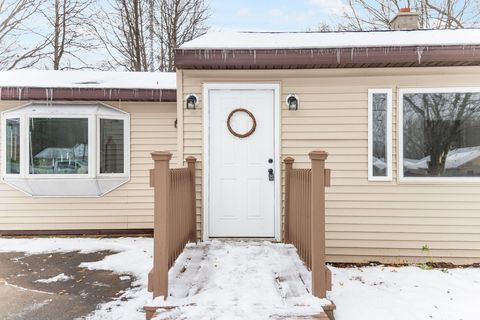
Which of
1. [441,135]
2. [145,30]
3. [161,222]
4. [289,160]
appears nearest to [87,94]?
[289,160]

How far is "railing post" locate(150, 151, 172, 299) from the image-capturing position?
3.10 metres

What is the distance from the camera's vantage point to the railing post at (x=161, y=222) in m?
3.10

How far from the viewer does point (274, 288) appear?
333 centimetres

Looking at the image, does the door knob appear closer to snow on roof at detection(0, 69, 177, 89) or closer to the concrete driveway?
the concrete driveway

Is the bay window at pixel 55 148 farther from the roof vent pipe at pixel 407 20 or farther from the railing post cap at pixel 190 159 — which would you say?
the roof vent pipe at pixel 407 20

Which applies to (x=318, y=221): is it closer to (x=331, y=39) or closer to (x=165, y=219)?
(x=165, y=219)

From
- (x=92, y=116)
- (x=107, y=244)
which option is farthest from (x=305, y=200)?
(x=92, y=116)

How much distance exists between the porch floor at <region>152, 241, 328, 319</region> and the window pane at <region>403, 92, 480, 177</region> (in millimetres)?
2252

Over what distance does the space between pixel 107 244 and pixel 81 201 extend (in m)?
1.24

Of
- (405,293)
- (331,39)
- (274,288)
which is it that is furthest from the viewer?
(331,39)

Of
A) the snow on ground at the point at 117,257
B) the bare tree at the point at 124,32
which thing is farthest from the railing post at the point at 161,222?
the bare tree at the point at 124,32

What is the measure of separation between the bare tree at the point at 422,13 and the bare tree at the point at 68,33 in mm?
12193

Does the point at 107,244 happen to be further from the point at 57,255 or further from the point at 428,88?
the point at 428,88

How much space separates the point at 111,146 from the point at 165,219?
4.05 meters
